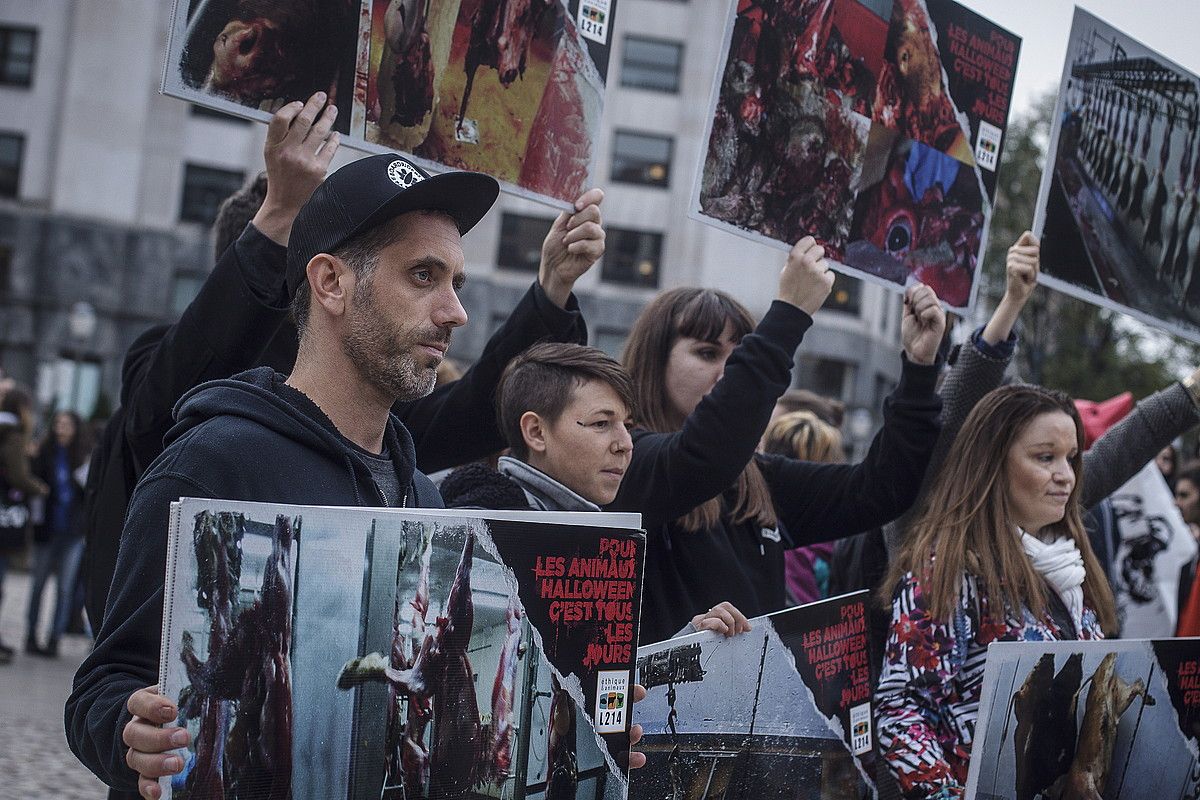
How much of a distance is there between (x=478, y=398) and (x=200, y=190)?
1220 inches

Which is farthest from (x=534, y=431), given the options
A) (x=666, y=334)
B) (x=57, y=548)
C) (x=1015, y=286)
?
(x=57, y=548)

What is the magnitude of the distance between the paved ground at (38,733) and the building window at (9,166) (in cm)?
2259

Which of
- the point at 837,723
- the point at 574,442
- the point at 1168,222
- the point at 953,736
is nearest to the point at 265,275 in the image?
the point at 574,442

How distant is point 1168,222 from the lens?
4.67 metres

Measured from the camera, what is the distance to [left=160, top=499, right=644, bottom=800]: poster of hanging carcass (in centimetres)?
177

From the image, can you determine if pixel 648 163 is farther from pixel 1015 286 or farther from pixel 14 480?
pixel 1015 286

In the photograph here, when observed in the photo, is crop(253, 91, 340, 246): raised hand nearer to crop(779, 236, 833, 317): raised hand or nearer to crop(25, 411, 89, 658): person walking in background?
crop(779, 236, 833, 317): raised hand

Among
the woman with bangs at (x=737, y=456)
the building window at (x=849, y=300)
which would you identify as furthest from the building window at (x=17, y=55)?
the woman with bangs at (x=737, y=456)

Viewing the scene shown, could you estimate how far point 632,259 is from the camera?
114 ft

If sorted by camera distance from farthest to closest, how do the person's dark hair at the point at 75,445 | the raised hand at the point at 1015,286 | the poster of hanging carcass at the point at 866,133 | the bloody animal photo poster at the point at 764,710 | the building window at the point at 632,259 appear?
the building window at the point at 632,259, the person's dark hair at the point at 75,445, the raised hand at the point at 1015,286, the poster of hanging carcass at the point at 866,133, the bloody animal photo poster at the point at 764,710

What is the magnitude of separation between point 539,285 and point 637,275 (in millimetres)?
31249

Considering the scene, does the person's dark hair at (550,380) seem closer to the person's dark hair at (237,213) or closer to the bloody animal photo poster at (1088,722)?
the person's dark hair at (237,213)

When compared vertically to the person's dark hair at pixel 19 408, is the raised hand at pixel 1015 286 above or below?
above

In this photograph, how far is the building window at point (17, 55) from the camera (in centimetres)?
3216
